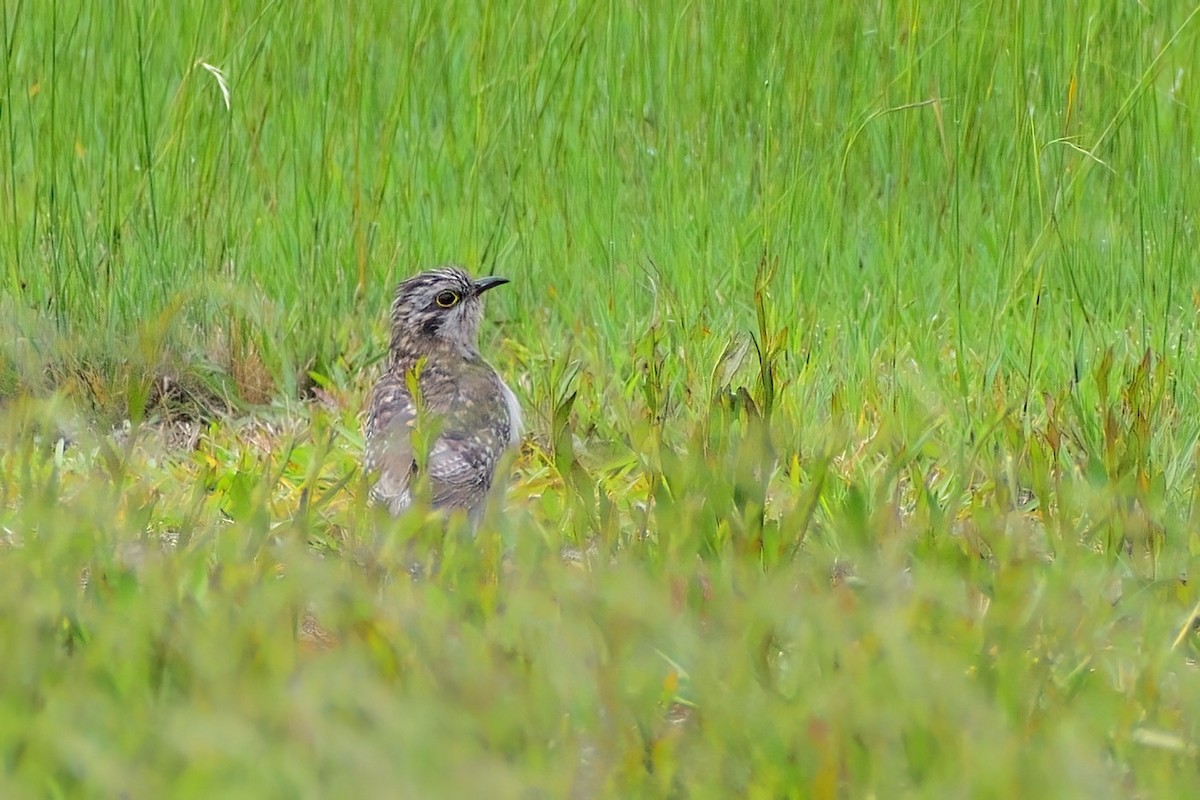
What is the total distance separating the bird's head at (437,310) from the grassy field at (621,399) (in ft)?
1.26

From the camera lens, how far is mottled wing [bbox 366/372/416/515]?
4.93m

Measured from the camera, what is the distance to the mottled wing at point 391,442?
493 cm

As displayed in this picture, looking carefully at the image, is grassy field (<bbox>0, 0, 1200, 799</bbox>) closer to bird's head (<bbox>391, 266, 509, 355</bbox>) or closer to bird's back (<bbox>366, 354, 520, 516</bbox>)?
bird's back (<bbox>366, 354, 520, 516</bbox>)

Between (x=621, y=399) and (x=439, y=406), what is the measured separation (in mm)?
663

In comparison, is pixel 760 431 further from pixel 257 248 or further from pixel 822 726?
pixel 257 248

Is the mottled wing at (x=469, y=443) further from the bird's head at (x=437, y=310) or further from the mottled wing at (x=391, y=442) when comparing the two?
the bird's head at (x=437, y=310)

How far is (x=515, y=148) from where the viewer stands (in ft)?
25.0

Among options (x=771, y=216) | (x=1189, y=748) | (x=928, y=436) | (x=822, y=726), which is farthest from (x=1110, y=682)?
(x=771, y=216)

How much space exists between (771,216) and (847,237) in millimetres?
458

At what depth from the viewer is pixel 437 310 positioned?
20.3 ft

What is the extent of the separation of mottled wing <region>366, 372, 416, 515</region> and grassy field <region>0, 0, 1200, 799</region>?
0.20 meters

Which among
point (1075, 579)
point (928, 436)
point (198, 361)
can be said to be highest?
point (1075, 579)

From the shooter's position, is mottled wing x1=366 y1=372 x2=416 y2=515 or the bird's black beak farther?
the bird's black beak

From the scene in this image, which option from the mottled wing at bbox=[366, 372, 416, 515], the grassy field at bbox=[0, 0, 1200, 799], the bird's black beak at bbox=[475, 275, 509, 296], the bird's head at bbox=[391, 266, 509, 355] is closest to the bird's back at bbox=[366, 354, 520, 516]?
the mottled wing at bbox=[366, 372, 416, 515]
